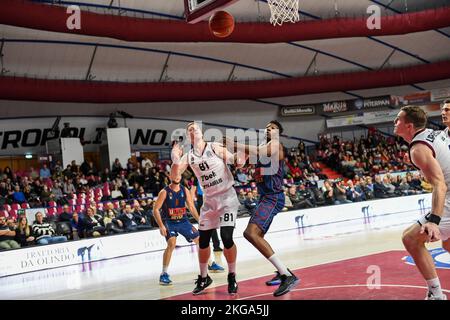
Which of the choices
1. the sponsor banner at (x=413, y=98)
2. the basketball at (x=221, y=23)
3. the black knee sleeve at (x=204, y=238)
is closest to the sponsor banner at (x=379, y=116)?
the sponsor banner at (x=413, y=98)

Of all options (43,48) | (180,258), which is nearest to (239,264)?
(180,258)

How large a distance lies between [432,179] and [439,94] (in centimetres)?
2535

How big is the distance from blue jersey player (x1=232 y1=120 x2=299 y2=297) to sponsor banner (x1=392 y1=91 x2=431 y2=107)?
74.1ft

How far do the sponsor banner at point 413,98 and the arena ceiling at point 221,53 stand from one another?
0.85m

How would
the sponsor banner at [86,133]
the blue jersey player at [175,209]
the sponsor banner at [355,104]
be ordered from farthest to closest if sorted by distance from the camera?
the sponsor banner at [355,104] → the sponsor banner at [86,133] → the blue jersey player at [175,209]

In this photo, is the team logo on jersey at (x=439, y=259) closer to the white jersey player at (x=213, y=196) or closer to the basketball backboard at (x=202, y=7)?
the white jersey player at (x=213, y=196)

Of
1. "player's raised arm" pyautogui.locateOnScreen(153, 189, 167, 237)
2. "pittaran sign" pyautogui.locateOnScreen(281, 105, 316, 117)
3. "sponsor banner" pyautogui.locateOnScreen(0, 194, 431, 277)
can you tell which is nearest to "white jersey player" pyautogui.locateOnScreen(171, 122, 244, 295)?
"player's raised arm" pyautogui.locateOnScreen(153, 189, 167, 237)

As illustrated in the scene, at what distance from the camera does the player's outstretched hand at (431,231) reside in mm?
4641

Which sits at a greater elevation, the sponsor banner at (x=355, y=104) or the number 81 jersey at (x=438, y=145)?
the sponsor banner at (x=355, y=104)

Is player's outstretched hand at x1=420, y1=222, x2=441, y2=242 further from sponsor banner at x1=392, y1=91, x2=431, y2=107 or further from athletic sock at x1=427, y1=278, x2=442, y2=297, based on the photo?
sponsor banner at x1=392, y1=91, x2=431, y2=107

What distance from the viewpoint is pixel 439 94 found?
28156 millimetres

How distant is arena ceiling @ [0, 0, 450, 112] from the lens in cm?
1927

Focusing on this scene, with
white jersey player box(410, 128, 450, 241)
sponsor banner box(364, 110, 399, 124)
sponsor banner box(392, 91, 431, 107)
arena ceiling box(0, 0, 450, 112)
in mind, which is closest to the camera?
white jersey player box(410, 128, 450, 241)
